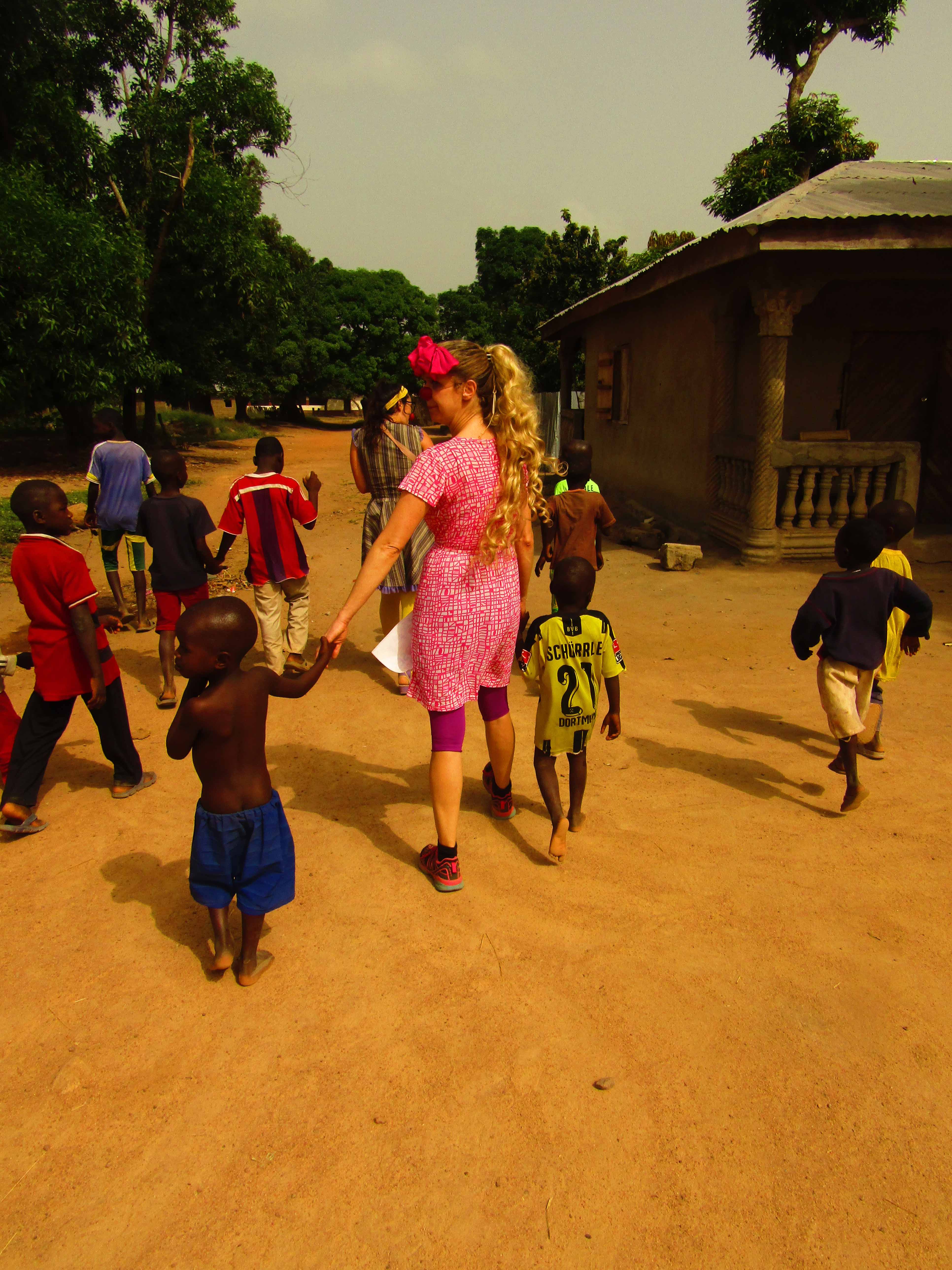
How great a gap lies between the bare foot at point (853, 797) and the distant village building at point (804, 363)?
5.21m

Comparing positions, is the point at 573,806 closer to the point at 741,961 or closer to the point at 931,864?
the point at 741,961

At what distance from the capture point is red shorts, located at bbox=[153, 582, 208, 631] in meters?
5.09

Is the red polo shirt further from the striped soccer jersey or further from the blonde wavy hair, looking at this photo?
the blonde wavy hair

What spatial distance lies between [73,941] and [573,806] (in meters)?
1.96

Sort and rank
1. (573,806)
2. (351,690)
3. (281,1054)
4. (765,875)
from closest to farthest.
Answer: (281,1054)
(765,875)
(573,806)
(351,690)

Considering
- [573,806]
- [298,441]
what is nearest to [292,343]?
[298,441]

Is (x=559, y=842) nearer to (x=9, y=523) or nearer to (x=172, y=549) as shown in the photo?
(x=172, y=549)

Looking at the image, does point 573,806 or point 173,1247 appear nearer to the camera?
point 173,1247

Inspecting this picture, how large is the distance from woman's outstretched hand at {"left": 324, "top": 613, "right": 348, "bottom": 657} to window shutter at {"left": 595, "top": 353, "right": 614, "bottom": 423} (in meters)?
11.6

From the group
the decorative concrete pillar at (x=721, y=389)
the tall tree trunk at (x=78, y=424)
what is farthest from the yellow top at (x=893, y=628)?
the tall tree trunk at (x=78, y=424)

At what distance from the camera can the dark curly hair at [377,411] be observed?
485cm

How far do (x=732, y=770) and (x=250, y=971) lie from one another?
8.58 ft

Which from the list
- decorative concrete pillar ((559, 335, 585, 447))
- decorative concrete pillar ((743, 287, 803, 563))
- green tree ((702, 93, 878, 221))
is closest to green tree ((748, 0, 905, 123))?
green tree ((702, 93, 878, 221))

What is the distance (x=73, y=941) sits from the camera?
9.37ft
